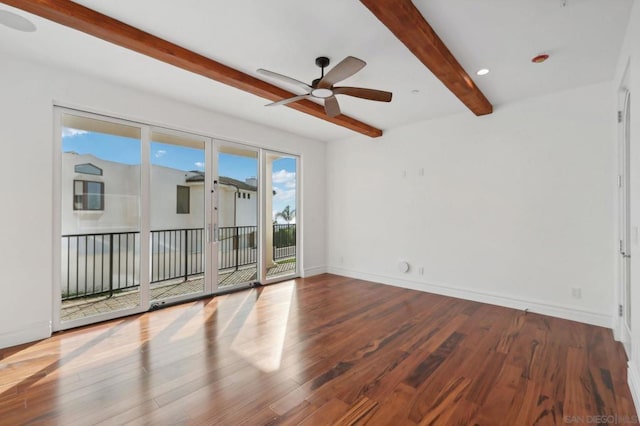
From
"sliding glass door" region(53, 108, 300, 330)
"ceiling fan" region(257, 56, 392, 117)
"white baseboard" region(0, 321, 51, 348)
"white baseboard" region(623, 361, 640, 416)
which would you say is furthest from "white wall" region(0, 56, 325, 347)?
"white baseboard" region(623, 361, 640, 416)

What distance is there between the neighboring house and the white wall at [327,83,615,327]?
280cm

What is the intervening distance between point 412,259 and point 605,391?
2.91 meters

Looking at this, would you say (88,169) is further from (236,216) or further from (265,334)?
(265,334)

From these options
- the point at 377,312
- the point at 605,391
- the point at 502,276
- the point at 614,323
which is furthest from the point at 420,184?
the point at 605,391

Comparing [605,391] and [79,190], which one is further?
[79,190]

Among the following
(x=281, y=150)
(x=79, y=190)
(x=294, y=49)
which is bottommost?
(x=79, y=190)

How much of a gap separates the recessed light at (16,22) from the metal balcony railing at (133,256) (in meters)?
1.99

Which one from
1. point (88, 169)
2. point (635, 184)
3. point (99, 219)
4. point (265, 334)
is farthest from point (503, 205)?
point (88, 169)

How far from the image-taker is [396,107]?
13.6ft

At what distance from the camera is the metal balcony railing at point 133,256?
3.38m

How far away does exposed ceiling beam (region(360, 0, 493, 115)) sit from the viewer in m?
1.94

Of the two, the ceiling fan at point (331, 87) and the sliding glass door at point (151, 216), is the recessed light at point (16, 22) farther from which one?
the ceiling fan at point (331, 87)

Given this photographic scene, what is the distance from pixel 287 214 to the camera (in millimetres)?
5684

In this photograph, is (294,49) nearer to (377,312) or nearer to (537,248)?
(377,312)
